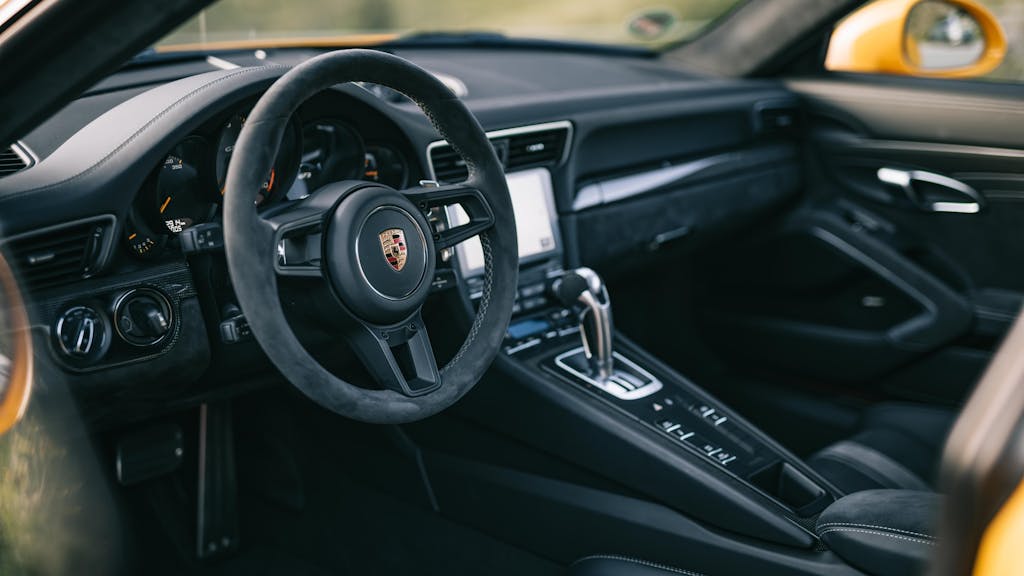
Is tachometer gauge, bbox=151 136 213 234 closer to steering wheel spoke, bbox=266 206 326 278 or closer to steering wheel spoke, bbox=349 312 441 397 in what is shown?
steering wheel spoke, bbox=266 206 326 278

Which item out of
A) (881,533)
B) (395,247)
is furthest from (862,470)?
(395,247)

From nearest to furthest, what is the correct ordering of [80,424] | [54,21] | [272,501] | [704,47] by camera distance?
[54,21], [80,424], [272,501], [704,47]

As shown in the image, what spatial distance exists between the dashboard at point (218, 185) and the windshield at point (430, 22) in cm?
15

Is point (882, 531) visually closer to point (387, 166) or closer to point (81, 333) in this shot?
point (387, 166)

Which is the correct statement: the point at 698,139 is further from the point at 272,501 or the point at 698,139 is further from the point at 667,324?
the point at 272,501

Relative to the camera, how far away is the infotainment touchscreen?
2.37 m

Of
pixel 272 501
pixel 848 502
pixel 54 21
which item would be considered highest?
pixel 54 21

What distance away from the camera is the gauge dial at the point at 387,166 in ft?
6.59

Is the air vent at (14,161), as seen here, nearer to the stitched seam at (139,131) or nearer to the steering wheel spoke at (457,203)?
the stitched seam at (139,131)

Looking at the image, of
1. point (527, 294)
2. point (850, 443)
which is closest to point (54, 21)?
point (527, 294)

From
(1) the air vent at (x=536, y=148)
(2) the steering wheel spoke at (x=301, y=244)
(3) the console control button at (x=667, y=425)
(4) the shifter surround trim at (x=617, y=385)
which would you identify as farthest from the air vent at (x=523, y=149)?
(3) the console control button at (x=667, y=425)

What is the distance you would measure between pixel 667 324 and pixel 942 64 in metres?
1.17

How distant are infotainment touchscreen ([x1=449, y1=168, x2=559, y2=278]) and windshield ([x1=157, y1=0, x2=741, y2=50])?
0.77m

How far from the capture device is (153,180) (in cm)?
167
